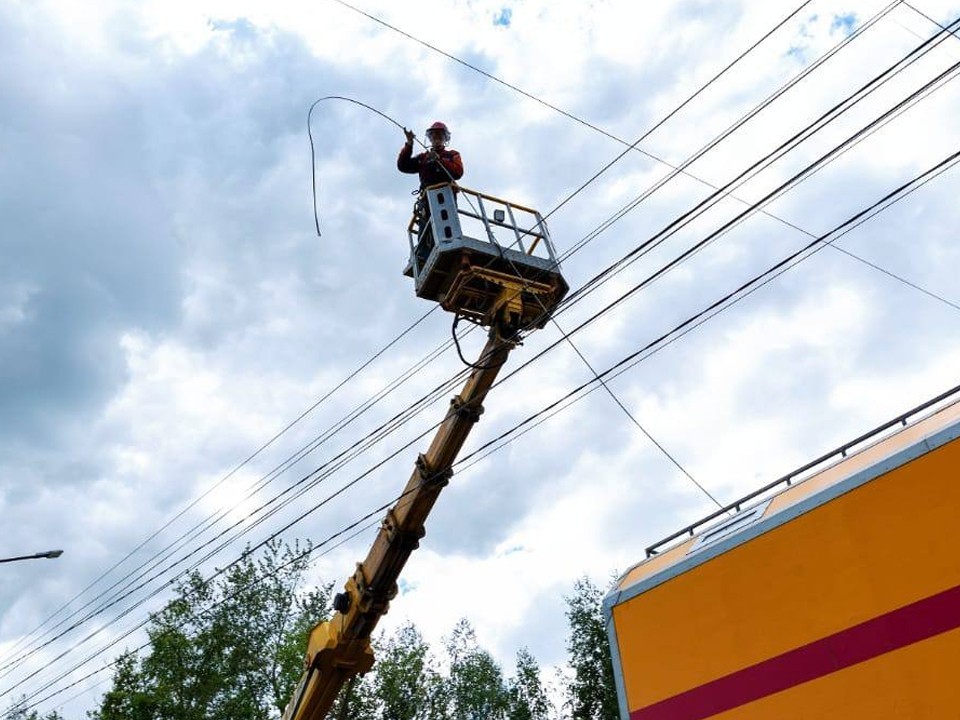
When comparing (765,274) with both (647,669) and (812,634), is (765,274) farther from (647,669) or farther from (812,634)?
(647,669)

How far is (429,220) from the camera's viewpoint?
39.7 ft

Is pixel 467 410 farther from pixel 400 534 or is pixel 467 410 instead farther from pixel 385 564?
pixel 385 564

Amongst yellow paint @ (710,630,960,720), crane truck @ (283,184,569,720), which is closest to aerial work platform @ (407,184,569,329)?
crane truck @ (283,184,569,720)

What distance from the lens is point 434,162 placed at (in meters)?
12.5

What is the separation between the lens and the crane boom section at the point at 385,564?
451 inches

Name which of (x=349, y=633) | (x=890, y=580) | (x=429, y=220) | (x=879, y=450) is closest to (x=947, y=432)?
(x=879, y=450)

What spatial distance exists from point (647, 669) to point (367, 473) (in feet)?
17.9

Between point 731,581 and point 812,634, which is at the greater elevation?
point 731,581

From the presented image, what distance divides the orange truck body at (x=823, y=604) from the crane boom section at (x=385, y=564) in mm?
4095

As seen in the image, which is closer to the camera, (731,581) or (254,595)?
(731,581)

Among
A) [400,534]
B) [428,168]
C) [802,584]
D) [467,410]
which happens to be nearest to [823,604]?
[802,584]

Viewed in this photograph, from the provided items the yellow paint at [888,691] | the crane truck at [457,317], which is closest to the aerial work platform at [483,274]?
the crane truck at [457,317]

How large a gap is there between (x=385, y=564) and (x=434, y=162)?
6.24 meters

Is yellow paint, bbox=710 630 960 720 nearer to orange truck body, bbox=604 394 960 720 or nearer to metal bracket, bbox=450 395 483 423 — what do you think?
orange truck body, bbox=604 394 960 720
